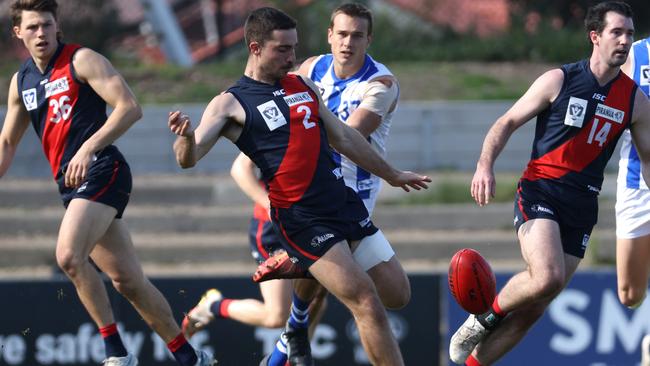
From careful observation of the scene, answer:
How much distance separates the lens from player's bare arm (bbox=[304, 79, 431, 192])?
7048mm

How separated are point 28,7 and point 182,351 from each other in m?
2.38

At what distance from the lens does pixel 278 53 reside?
685cm

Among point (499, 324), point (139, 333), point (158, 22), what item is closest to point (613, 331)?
point (499, 324)

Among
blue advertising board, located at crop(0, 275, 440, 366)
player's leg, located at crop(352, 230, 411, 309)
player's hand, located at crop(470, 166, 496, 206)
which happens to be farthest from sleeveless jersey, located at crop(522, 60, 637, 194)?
blue advertising board, located at crop(0, 275, 440, 366)

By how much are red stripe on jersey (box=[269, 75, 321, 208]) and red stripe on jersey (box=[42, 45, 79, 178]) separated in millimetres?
1445

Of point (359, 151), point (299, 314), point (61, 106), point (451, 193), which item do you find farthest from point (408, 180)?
point (451, 193)

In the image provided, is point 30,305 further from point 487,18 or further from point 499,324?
point 487,18

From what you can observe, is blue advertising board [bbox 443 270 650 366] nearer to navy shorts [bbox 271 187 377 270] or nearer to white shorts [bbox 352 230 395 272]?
white shorts [bbox 352 230 395 272]

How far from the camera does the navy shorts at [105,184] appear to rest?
24.3 ft

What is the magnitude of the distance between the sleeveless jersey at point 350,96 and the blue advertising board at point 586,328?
252 cm

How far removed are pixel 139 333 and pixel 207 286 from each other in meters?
0.73

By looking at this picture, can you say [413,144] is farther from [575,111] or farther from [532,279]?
[532,279]

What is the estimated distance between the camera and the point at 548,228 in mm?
7281

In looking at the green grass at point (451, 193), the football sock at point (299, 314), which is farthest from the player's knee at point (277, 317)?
the green grass at point (451, 193)
